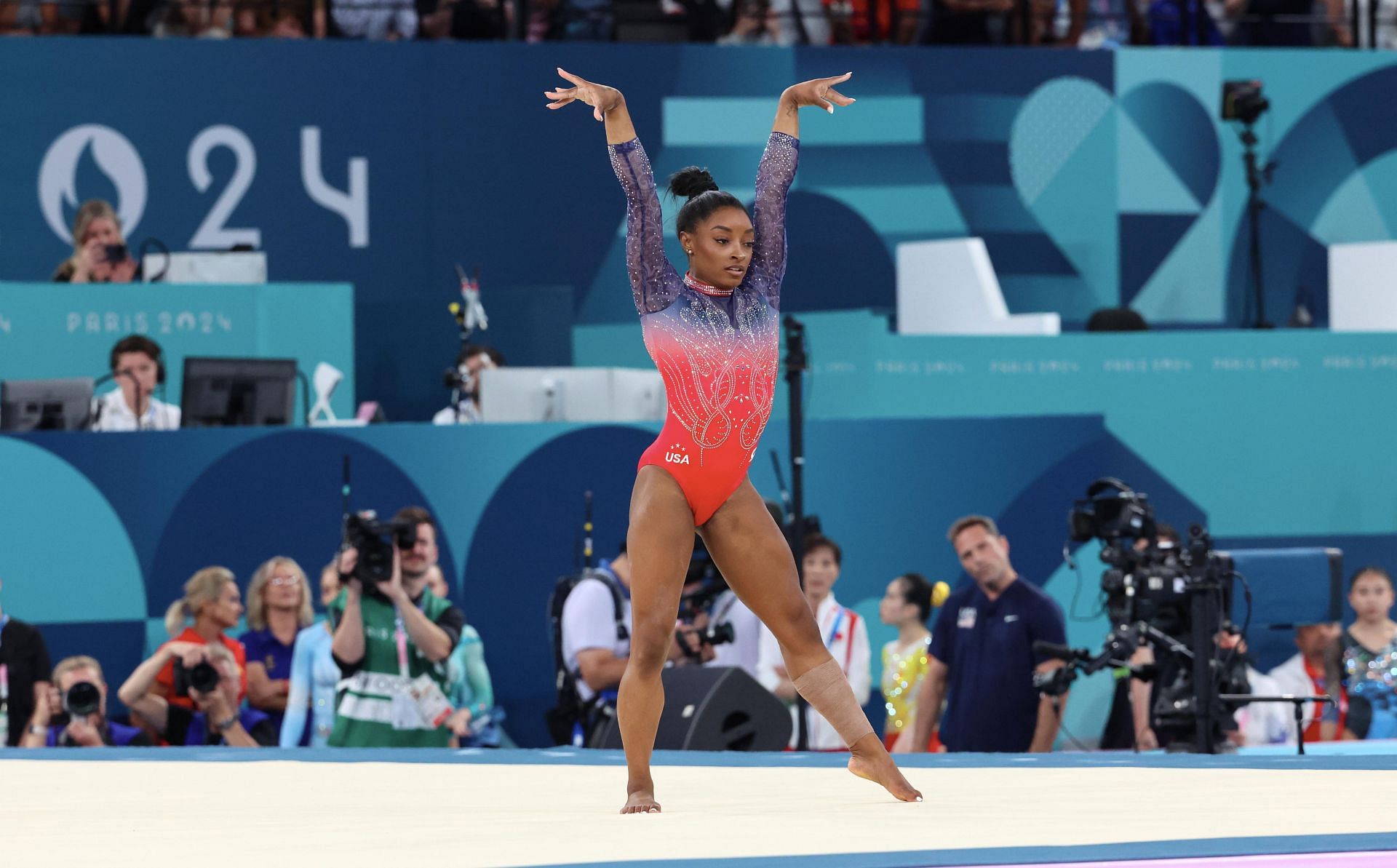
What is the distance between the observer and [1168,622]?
6.54m

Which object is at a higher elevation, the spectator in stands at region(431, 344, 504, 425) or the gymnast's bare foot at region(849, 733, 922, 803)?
the spectator in stands at region(431, 344, 504, 425)

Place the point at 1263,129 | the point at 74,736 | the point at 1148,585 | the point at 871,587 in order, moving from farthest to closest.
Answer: the point at 1263,129
the point at 871,587
the point at 74,736
the point at 1148,585

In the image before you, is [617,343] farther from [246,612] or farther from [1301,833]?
[1301,833]

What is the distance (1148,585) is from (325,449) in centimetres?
344

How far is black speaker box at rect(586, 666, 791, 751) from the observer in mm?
6305

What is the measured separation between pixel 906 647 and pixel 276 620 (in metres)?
2.46

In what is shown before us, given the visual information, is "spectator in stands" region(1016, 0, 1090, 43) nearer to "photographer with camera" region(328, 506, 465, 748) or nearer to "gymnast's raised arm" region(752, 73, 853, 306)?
"photographer with camera" region(328, 506, 465, 748)

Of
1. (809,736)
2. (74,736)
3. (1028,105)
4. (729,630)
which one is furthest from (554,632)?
(1028,105)

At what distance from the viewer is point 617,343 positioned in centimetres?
1083

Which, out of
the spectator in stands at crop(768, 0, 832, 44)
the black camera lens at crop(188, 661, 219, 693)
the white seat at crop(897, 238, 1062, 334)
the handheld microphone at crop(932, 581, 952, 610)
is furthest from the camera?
the spectator in stands at crop(768, 0, 832, 44)

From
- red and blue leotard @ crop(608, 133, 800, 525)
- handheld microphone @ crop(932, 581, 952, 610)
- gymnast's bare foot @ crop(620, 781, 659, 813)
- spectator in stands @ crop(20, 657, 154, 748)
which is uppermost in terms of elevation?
red and blue leotard @ crop(608, 133, 800, 525)

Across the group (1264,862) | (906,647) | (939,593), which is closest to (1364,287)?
(939,593)

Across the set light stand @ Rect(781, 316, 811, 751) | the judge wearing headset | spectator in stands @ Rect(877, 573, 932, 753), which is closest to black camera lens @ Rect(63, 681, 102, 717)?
the judge wearing headset

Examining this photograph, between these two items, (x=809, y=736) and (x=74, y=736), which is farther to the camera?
(x=809, y=736)
